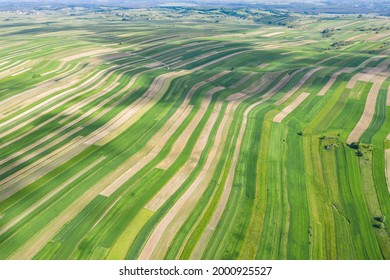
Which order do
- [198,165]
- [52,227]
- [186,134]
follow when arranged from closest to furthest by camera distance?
[52,227], [198,165], [186,134]

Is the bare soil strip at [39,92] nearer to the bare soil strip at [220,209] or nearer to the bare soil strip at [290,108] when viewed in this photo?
the bare soil strip at [220,209]

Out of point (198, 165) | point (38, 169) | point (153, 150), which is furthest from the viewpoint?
point (153, 150)

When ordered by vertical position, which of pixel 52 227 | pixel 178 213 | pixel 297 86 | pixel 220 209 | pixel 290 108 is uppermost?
pixel 297 86

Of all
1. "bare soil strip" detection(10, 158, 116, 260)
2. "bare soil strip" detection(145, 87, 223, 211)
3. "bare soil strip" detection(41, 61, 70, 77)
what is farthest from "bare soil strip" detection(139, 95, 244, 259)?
"bare soil strip" detection(41, 61, 70, 77)

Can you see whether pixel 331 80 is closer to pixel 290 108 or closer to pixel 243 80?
Answer: pixel 243 80

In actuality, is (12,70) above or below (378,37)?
below

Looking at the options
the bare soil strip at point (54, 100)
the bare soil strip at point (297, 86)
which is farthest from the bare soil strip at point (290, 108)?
the bare soil strip at point (54, 100)

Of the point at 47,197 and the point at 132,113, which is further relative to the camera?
the point at 132,113

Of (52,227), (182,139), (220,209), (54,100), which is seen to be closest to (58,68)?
(54,100)
